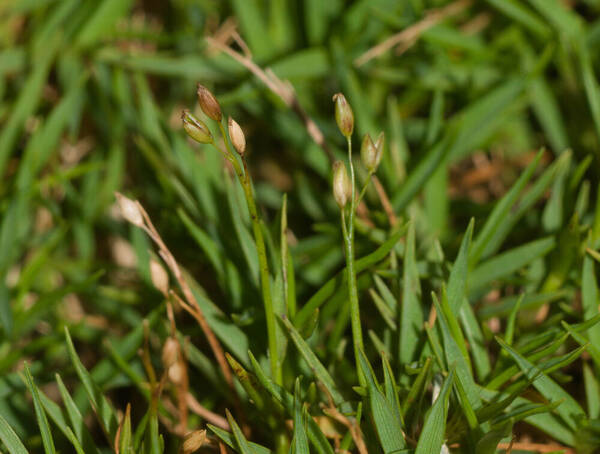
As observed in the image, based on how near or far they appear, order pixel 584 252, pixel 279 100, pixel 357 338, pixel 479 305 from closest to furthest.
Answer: pixel 357 338 < pixel 584 252 < pixel 479 305 < pixel 279 100

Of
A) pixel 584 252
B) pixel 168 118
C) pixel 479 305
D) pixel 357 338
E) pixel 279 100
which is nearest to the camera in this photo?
pixel 357 338

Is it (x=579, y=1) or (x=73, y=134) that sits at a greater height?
(x=73, y=134)

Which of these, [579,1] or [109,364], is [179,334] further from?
[579,1]

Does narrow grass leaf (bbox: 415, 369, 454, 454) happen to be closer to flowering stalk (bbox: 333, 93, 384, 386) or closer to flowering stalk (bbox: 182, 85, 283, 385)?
flowering stalk (bbox: 333, 93, 384, 386)

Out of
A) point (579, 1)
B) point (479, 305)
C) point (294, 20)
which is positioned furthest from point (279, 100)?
point (579, 1)

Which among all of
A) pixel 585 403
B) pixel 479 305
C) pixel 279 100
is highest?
pixel 279 100

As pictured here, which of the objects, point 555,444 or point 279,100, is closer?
point 555,444

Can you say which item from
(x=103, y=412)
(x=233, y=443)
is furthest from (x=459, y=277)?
(x=103, y=412)
